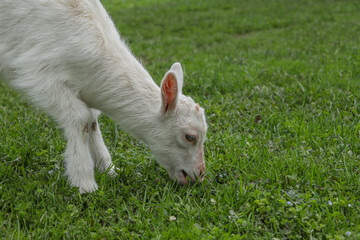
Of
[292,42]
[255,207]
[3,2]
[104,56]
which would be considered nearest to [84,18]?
[104,56]

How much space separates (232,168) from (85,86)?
1.60 metres

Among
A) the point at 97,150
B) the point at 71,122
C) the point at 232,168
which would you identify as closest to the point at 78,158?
the point at 71,122

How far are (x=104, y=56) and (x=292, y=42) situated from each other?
7.05 metres

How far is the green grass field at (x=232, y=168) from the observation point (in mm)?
3104

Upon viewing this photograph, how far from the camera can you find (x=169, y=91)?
11.8 ft

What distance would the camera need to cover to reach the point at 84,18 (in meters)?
3.89

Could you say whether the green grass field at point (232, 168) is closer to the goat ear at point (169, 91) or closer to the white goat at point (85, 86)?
the white goat at point (85, 86)

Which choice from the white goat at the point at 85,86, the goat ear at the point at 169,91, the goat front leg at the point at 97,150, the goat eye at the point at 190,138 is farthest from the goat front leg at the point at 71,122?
the goat eye at the point at 190,138

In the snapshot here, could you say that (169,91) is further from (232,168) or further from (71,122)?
(232,168)

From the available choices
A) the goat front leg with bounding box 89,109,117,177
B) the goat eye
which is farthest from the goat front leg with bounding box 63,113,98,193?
the goat eye

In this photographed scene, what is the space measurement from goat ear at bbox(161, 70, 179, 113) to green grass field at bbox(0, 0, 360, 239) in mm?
698

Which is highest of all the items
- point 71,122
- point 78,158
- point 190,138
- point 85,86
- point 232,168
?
point 85,86

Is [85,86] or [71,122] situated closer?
[71,122]

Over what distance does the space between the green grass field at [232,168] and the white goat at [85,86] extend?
10.5 inches
